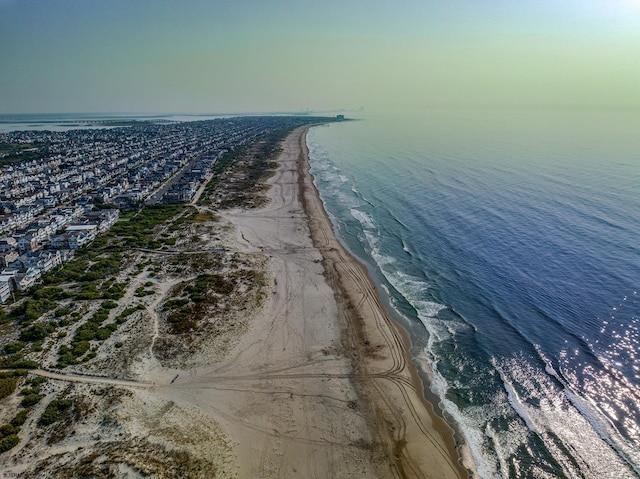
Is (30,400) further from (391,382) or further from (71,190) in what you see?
(71,190)

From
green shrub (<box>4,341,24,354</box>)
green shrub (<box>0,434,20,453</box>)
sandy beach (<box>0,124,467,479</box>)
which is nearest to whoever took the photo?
sandy beach (<box>0,124,467,479</box>)

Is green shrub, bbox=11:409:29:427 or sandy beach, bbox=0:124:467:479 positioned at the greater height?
green shrub, bbox=11:409:29:427

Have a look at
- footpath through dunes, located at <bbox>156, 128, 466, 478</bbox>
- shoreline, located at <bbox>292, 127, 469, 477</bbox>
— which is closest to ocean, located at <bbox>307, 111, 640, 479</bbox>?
shoreline, located at <bbox>292, 127, 469, 477</bbox>

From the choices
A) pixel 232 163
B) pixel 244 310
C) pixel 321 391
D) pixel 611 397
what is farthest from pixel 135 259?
pixel 232 163

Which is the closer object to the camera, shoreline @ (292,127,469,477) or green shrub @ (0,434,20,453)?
green shrub @ (0,434,20,453)

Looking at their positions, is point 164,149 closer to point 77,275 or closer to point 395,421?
point 77,275

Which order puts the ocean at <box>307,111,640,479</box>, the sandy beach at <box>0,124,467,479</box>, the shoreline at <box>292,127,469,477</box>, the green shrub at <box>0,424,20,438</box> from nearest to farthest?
the sandy beach at <box>0,124,467,479</box> < the shoreline at <box>292,127,469,477</box> < the green shrub at <box>0,424,20,438</box> < the ocean at <box>307,111,640,479</box>

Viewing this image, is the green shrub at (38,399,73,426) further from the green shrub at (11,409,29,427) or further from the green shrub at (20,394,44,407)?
the green shrub at (20,394,44,407)
